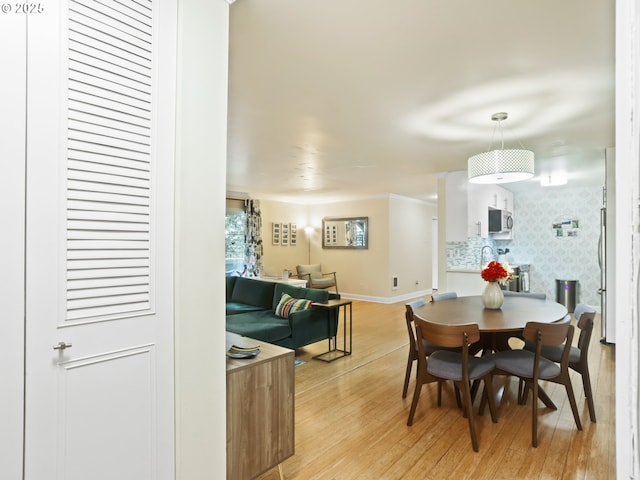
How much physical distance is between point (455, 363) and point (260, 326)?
2247 millimetres

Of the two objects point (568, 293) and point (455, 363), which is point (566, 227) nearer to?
point (568, 293)

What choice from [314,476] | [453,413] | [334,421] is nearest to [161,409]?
[314,476]

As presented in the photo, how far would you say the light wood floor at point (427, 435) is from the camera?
6.87ft

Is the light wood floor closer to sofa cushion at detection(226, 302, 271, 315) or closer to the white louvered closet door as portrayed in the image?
the white louvered closet door

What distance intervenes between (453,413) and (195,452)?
2155 mm

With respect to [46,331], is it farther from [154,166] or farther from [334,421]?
[334,421]

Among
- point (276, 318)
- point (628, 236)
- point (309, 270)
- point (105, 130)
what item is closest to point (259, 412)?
point (105, 130)

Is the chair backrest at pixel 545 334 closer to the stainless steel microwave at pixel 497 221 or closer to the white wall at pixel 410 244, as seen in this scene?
the stainless steel microwave at pixel 497 221

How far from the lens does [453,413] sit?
2.81 metres

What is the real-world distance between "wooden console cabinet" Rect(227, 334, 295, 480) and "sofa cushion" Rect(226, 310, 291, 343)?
193 centimetres

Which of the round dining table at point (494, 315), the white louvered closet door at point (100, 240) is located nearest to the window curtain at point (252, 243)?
the round dining table at point (494, 315)

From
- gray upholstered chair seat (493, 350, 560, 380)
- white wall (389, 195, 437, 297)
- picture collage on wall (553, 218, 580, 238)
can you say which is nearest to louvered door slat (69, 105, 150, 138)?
gray upholstered chair seat (493, 350, 560, 380)

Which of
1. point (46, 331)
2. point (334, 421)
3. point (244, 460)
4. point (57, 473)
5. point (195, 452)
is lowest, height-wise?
point (334, 421)

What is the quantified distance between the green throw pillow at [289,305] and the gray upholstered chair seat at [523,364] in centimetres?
219
